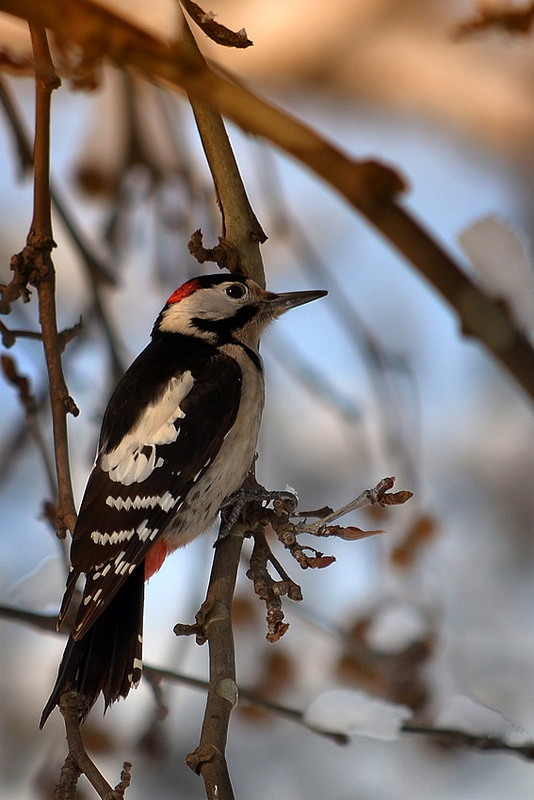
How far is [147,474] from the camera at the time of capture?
215 cm

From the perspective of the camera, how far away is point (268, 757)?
4.66 metres

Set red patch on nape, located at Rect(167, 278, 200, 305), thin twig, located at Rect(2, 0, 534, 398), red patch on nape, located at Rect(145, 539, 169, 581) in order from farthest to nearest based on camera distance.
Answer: red patch on nape, located at Rect(167, 278, 200, 305)
red patch on nape, located at Rect(145, 539, 169, 581)
thin twig, located at Rect(2, 0, 534, 398)

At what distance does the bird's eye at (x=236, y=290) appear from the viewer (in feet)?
7.63

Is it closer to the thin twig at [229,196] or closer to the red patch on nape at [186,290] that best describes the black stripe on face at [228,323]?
the red patch on nape at [186,290]

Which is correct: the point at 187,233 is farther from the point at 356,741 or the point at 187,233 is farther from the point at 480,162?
the point at 356,741

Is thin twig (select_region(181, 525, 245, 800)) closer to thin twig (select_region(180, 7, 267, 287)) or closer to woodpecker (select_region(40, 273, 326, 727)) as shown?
woodpecker (select_region(40, 273, 326, 727))

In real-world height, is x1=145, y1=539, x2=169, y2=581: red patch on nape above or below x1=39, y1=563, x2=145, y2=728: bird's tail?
above

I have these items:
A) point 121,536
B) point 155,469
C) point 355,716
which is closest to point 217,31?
point 155,469

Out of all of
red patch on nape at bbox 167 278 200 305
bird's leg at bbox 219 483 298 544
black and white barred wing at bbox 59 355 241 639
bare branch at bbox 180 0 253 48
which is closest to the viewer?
bare branch at bbox 180 0 253 48

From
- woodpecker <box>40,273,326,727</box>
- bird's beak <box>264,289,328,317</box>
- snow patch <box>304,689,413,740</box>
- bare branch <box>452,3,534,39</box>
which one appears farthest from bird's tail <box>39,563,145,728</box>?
bare branch <box>452,3,534,39</box>

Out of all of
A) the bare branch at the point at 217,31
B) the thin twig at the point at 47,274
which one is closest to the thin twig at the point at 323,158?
the bare branch at the point at 217,31

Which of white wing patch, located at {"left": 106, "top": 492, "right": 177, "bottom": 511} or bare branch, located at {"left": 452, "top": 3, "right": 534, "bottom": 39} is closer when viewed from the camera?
bare branch, located at {"left": 452, "top": 3, "right": 534, "bottom": 39}

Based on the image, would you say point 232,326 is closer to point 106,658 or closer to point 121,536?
point 121,536

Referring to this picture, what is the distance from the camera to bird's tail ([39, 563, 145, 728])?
6.36ft
